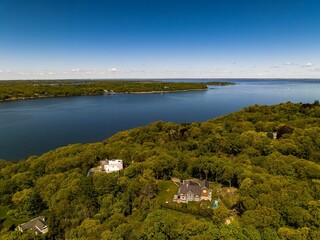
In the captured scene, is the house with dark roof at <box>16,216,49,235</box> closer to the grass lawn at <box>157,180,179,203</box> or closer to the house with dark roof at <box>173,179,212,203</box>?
the grass lawn at <box>157,180,179,203</box>

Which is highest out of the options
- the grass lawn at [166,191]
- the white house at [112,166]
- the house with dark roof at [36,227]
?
the white house at [112,166]

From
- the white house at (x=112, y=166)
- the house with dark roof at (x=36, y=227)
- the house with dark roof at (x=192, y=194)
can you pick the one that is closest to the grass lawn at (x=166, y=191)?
the house with dark roof at (x=192, y=194)

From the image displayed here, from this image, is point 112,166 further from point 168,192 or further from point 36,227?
point 36,227

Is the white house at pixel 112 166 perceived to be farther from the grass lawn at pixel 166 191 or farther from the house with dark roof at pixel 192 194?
the house with dark roof at pixel 192 194

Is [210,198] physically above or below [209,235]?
below

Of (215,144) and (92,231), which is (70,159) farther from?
(215,144)

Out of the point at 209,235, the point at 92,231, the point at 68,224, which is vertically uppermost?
the point at 209,235

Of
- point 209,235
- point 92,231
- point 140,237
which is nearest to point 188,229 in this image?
point 209,235
